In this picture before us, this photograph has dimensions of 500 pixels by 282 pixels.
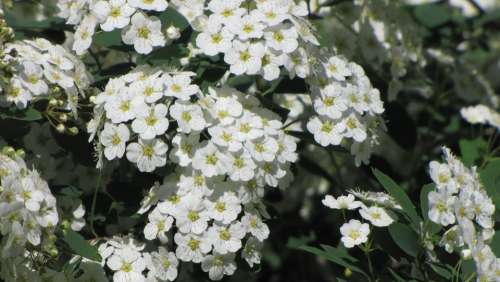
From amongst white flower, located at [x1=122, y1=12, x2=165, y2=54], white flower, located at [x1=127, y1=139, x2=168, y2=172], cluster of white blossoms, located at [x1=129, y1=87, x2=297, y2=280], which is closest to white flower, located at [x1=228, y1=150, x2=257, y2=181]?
cluster of white blossoms, located at [x1=129, y1=87, x2=297, y2=280]

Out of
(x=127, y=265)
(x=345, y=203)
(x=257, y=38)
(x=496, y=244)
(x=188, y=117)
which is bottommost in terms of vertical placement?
(x=127, y=265)

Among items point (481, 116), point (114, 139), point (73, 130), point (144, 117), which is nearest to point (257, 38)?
point (144, 117)

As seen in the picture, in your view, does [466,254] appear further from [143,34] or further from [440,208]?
[143,34]

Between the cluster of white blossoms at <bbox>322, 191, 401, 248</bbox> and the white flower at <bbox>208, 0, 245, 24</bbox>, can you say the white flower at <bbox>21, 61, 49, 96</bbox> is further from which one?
the cluster of white blossoms at <bbox>322, 191, 401, 248</bbox>

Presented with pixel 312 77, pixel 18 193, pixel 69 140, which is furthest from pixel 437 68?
pixel 18 193

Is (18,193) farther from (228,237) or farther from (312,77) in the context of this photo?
(312,77)

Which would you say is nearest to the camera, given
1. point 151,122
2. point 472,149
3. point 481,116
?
point 151,122
